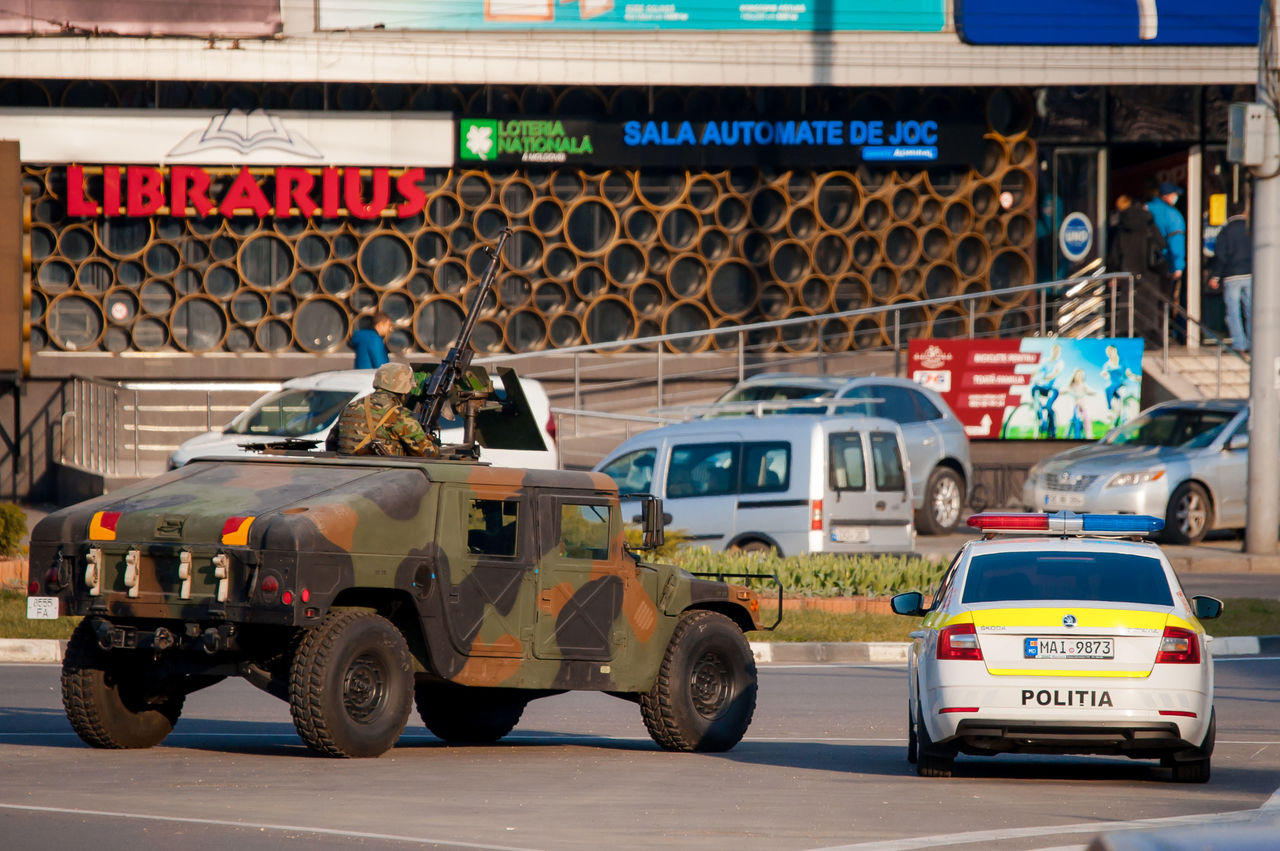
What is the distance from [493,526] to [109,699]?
7.09ft

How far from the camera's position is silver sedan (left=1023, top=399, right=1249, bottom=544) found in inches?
906

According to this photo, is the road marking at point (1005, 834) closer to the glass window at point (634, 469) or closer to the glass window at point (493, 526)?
the glass window at point (493, 526)

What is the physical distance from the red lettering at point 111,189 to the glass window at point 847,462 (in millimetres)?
14076

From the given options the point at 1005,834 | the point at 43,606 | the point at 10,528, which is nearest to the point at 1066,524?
the point at 1005,834

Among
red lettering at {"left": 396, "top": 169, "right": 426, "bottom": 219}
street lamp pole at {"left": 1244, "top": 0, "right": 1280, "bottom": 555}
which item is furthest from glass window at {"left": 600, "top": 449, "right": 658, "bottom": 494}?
red lettering at {"left": 396, "top": 169, "right": 426, "bottom": 219}

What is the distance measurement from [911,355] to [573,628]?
54.9 feet

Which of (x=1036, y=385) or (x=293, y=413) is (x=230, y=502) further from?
(x=1036, y=385)

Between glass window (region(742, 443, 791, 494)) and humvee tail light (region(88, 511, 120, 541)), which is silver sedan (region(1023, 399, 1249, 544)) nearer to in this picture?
glass window (region(742, 443, 791, 494))

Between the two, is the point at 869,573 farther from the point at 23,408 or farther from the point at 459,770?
the point at 23,408

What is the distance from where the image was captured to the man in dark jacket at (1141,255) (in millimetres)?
30875

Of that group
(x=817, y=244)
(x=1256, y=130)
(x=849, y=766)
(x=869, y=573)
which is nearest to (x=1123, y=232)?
(x=817, y=244)

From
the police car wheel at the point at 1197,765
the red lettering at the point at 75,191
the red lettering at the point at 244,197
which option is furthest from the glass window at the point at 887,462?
the red lettering at the point at 75,191

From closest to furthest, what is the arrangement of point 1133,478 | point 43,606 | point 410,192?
point 43,606, point 1133,478, point 410,192

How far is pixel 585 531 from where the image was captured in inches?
436
